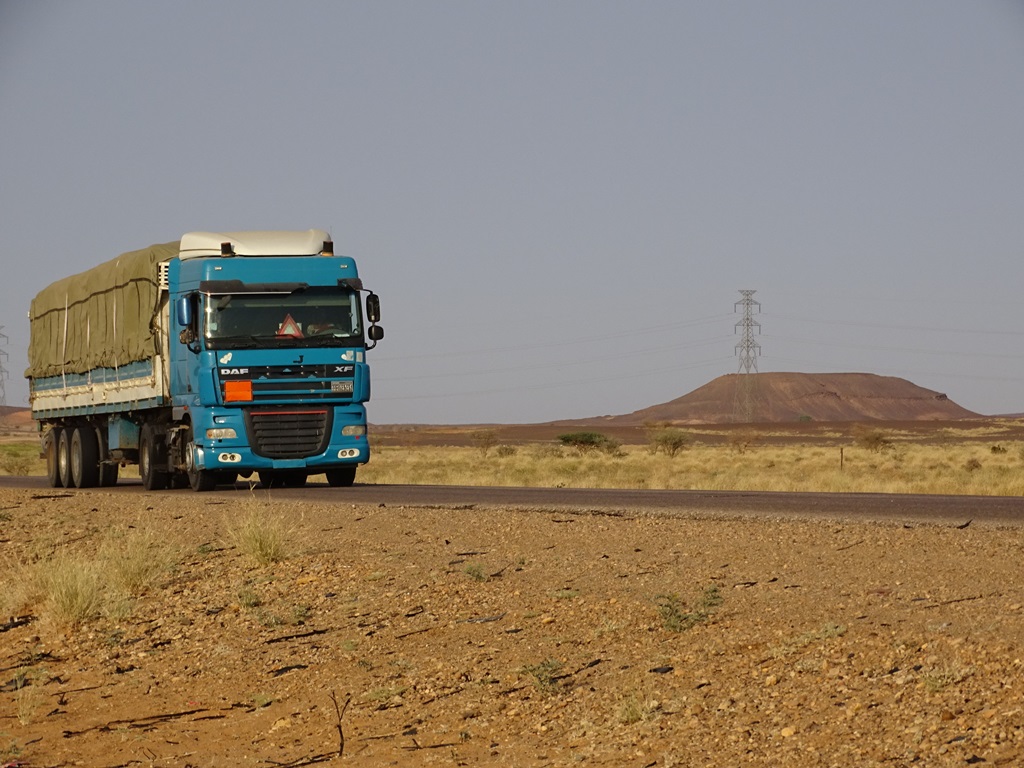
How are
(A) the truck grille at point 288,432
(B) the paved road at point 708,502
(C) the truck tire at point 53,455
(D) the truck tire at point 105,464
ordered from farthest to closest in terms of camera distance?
1. (C) the truck tire at point 53,455
2. (D) the truck tire at point 105,464
3. (A) the truck grille at point 288,432
4. (B) the paved road at point 708,502

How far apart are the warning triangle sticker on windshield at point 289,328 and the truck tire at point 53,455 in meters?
9.63

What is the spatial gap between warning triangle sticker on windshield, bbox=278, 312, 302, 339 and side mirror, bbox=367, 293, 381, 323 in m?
1.19

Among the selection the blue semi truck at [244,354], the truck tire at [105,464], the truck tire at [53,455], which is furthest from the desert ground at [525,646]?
the truck tire at [53,455]

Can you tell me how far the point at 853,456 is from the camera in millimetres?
57125

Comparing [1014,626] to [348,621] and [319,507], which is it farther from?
[319,507]

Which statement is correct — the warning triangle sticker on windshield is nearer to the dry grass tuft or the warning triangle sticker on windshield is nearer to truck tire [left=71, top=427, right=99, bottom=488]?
truck tire [left=71, top=427, right=99, bottom=488]

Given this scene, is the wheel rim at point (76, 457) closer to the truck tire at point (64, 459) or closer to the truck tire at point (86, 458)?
the truck tire at point (86, 458)

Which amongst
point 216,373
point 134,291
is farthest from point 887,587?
point 134,291

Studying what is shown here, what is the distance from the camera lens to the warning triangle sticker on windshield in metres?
21.7

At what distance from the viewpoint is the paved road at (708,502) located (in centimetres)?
1512

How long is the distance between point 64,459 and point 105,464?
1.97 metres

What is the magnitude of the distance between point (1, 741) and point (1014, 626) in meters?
6.12

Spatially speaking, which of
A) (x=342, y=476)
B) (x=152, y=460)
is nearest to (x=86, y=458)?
(x=152, y=460)

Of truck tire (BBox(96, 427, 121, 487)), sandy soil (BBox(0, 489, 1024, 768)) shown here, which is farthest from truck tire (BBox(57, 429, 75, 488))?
sandy soil (BBox(0, 489, 1024, 768))
